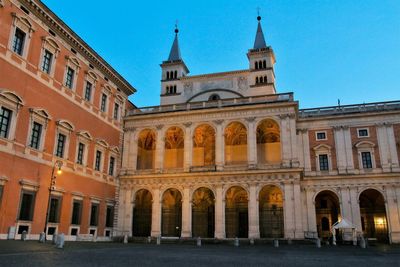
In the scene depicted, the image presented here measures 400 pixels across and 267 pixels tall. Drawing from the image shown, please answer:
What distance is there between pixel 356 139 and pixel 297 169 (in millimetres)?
8243

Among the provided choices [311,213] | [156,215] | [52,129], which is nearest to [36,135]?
[52,129]

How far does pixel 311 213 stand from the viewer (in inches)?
1283

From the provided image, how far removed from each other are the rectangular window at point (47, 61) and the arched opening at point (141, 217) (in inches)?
564

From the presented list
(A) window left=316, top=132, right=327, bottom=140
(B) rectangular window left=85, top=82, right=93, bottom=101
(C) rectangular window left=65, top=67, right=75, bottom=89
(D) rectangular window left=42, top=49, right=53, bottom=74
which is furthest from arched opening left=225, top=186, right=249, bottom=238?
(D) rectangular window left=42, top=49, right=53, bottom=74

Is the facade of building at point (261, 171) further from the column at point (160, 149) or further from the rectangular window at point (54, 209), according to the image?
the rectangular window at point (54, 209)

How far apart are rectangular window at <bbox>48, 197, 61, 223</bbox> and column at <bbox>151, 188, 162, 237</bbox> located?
31.4 ft

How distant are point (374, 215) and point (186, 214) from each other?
1903 cm

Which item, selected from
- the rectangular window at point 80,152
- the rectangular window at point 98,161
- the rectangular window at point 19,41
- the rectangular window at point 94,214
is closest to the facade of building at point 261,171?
the rectangular window at point 98,161

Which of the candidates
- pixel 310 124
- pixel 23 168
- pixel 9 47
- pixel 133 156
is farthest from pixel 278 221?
pixel 9 47

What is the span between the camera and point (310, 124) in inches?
1377

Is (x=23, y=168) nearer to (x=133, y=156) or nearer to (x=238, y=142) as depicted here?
(x=133, y=156)

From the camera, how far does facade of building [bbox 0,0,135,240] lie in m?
20.7

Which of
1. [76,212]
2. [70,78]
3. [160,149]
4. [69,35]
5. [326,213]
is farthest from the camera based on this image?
[326,213]

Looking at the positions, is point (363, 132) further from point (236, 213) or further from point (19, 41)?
point (19, 41)
